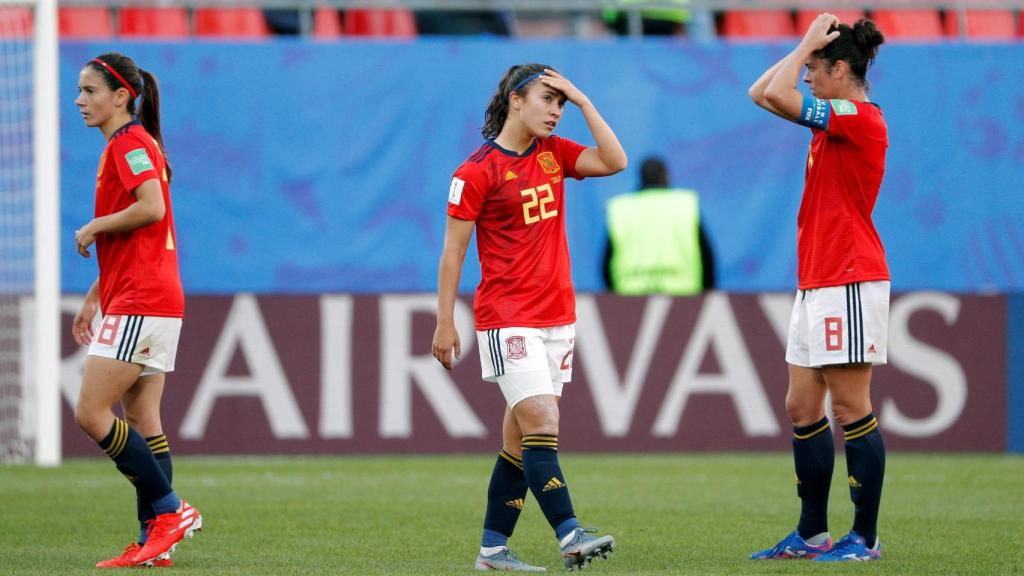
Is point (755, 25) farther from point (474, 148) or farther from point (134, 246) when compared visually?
point (134, 246)

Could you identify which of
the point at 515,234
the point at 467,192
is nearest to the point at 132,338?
the point at 467,192

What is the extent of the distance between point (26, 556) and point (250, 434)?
17.0ft

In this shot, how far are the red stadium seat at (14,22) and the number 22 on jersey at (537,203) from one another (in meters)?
7.67

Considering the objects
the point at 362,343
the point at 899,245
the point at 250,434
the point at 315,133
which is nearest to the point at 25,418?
the point at 250,434

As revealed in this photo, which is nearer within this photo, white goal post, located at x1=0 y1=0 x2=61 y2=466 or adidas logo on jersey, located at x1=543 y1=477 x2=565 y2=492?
adidas logo on jersey, located at x1=543 y1=477 x2=565 y2=492

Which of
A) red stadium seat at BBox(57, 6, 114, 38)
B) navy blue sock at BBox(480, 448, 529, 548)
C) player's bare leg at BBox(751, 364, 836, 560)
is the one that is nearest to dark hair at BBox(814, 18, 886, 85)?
player's bare leg at BBox(751, 364, 836, 560)

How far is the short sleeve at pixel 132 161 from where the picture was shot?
264 inches

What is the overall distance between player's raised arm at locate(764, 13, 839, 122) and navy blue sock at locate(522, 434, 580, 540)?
160 cm

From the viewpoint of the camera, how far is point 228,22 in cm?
1479

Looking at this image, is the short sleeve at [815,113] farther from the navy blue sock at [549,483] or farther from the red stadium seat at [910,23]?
the red stadium seat at [910,23]

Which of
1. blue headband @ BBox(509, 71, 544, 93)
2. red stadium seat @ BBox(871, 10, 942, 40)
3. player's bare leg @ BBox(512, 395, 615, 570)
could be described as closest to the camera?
player's bare leg @ BBox(512, 395, 615, 570)

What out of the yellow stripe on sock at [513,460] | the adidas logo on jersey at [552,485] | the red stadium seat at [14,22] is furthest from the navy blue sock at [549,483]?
the red stadium seat at [14,22]

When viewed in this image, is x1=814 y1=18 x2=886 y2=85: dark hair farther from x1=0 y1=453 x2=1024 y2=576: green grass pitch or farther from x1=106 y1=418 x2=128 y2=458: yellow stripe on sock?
x1=106 y1=418 x2=128 y2=458: yellow stripe on sock

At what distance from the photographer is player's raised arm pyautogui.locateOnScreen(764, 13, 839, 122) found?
6.64m
